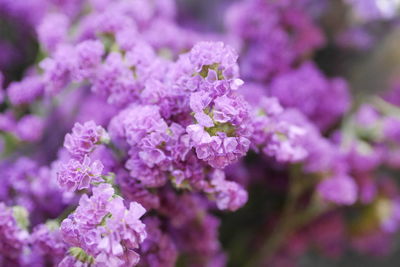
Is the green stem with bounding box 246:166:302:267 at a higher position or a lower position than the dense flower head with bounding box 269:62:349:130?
lower

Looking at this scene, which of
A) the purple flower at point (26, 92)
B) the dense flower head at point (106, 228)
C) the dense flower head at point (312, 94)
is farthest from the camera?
the dense flower head at point (312, 94)

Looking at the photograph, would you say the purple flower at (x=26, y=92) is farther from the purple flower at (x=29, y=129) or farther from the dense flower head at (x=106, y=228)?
the dense flower head at (x=106, y=228)

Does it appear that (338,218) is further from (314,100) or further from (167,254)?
(167,254)

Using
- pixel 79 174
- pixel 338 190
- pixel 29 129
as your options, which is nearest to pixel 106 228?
pixel 79 174

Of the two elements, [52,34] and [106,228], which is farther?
[52,34]

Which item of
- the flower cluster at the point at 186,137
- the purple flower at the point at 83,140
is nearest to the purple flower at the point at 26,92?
the flower cluster at the point at 186,137

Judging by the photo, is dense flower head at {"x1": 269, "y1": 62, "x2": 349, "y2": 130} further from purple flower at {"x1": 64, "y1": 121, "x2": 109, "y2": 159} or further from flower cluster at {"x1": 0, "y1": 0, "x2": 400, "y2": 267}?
purple flower at {"x1": 64, "y1": 121, "x2": 109, "y2": 159}

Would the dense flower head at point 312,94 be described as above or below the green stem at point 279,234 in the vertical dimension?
above

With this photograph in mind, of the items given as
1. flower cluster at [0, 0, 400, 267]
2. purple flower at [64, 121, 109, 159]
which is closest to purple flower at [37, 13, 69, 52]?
flower cluster at [0, 0, 400, 267]

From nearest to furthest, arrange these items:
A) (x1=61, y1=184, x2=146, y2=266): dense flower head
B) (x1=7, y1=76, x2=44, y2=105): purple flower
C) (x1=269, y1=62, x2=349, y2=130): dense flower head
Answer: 1. (x1=61, y1=184, x2=146, y2=266): dense flower head
2. (x1=7, y1=76, x2=44, y2=105): purple flower
3. (x1=269, y1=62, x2=349, y2=130): dense flower head

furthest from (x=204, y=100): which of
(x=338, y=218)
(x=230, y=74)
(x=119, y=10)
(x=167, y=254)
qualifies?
(x=338, y=218)

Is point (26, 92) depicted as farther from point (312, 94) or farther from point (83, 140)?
point (312, 94)
